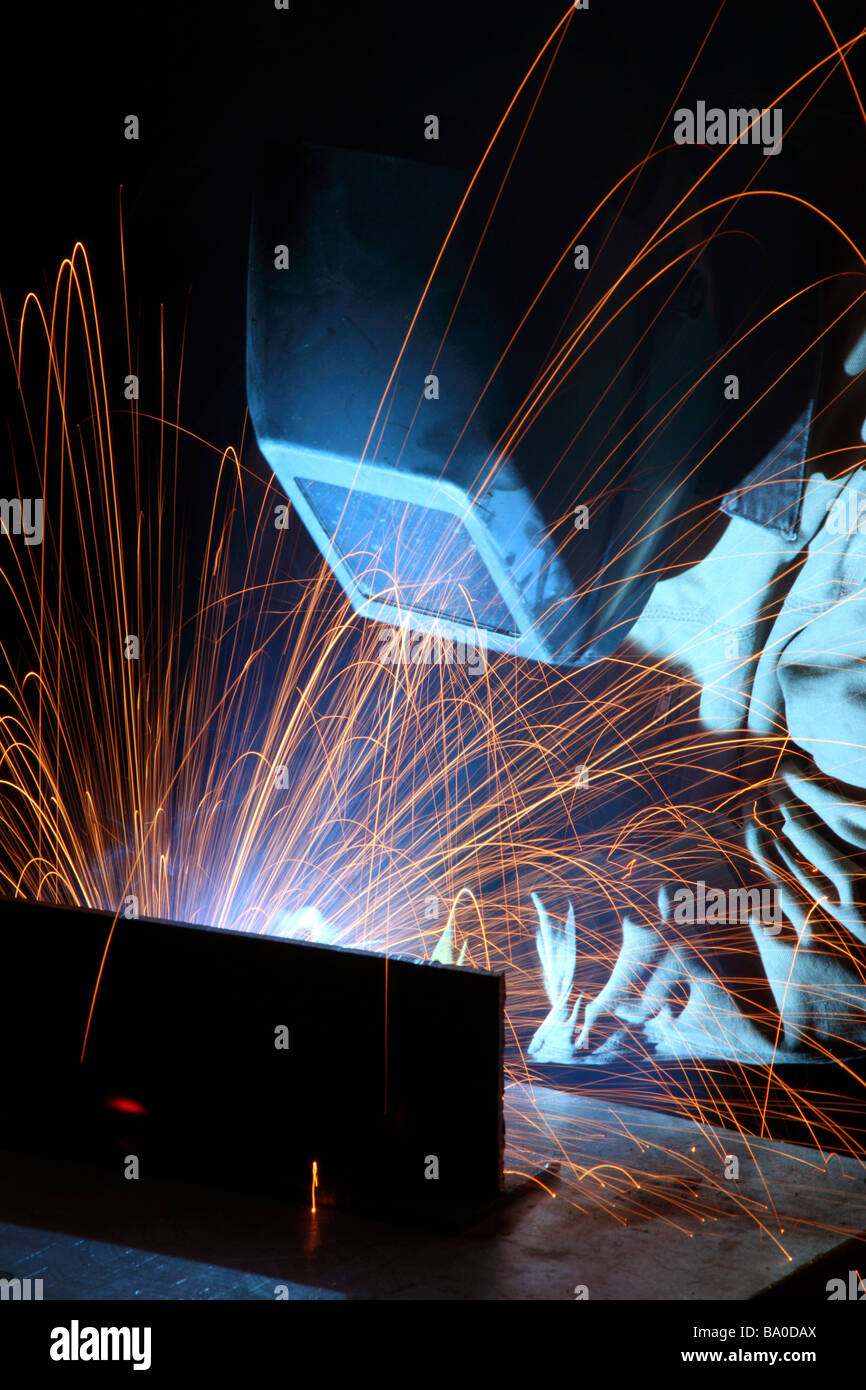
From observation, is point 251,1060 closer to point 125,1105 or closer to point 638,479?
point 125,1105

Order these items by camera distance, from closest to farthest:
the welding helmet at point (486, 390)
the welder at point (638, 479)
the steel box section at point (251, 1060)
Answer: the steel box section at point (251, 1060) → the welder at point (638, 479) → the welding helmet at point (486, 390)

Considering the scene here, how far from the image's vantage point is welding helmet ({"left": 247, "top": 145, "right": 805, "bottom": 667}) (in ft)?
19.7

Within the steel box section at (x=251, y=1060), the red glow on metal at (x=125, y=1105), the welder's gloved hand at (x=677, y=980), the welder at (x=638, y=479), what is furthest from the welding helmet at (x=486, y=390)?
the red glow on metal at (x=125, y=1105)

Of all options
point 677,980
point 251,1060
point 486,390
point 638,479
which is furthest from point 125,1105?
point 486,390

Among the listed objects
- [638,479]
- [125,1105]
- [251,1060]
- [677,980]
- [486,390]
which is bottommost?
[125,1105]

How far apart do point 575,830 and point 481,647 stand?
3.37ft

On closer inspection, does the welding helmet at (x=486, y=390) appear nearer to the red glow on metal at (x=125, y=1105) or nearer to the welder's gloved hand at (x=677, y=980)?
the welder's gloved hand at (x=677, y=980)

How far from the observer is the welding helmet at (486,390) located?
19.7 ft

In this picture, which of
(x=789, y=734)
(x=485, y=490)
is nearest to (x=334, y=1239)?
(x=789, y=734)

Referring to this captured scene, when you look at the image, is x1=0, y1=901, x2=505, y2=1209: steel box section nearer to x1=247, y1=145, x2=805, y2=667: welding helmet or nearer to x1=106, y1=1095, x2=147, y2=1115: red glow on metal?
x1=106, y1=1095, x2=147, y2=1115: red glow on metal

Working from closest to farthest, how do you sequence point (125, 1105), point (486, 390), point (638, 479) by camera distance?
point (125, 1105), point (638, 479), point (486, 390)

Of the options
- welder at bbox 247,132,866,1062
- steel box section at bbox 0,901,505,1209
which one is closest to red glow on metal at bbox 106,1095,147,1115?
steel box section at bbox 0,901,505,1209

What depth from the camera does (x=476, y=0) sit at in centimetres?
617

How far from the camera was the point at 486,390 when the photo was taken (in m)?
6.25
